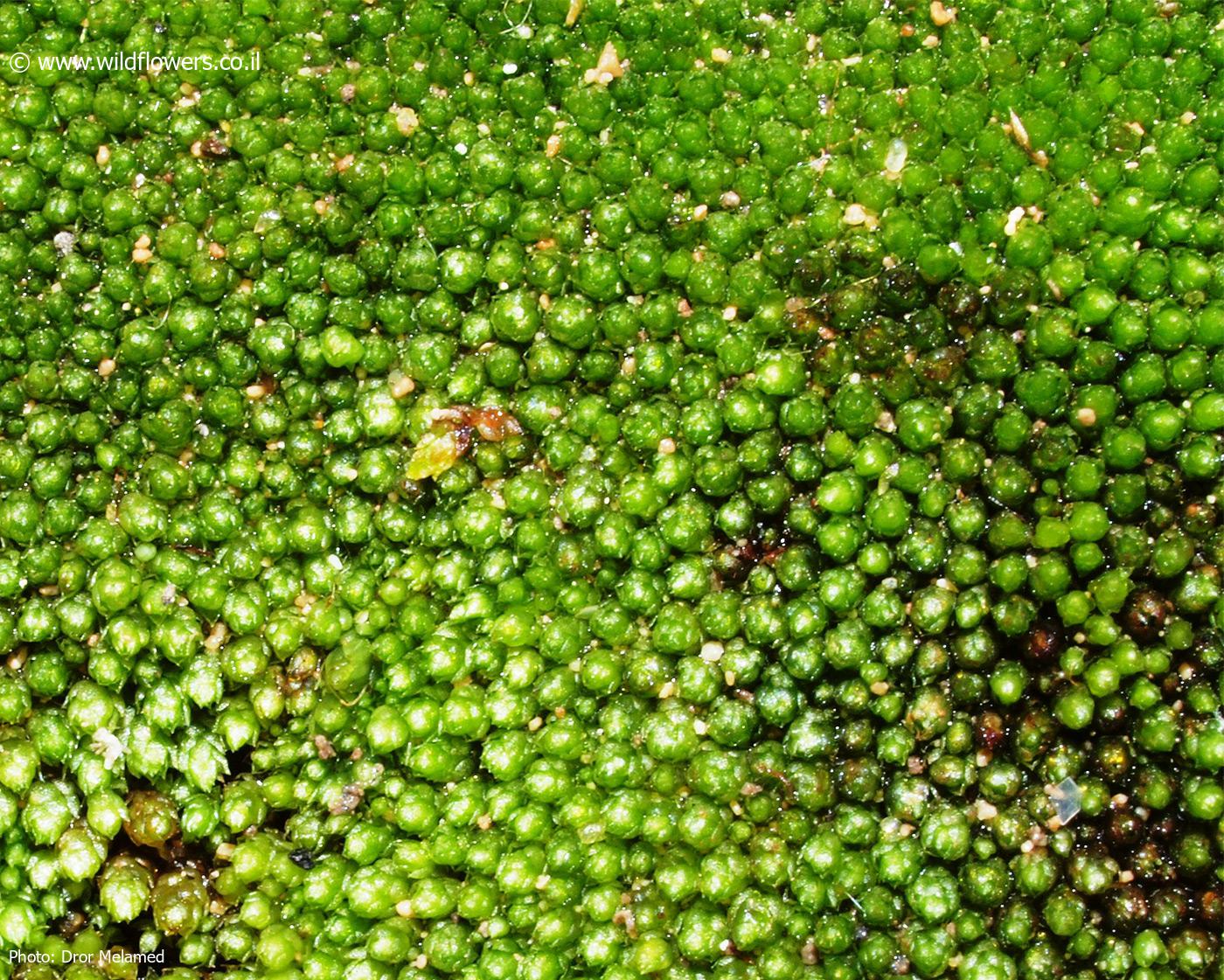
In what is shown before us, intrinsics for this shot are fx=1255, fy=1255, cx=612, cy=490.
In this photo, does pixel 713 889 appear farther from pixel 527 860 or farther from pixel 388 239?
pixel 388 239

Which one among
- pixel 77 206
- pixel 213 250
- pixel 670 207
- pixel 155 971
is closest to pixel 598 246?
pixel 670 207

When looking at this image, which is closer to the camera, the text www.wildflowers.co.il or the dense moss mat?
the dense moss mat

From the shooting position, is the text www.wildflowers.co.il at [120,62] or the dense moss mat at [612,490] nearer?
the dense moss mat at [612,490]

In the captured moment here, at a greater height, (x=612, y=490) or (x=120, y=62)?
(x=120, y=62)

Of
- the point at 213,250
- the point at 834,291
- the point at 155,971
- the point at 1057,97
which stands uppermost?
the point at 1057,97
